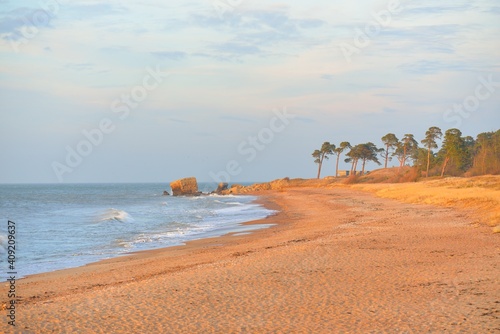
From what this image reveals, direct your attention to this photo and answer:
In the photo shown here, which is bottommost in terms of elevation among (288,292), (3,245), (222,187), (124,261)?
(222,187)

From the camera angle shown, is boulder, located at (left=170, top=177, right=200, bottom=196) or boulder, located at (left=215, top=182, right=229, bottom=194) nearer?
boulder, located at (left=170, top=177, right=200, bottom=196)

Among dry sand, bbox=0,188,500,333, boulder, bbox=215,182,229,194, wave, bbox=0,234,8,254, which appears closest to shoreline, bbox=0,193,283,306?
dry sand, bbox=0,188,500,333

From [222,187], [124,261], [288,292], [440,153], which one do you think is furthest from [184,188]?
[288,292]

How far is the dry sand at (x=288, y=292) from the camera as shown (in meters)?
7.89

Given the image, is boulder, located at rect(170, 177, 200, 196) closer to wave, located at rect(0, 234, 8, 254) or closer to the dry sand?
wave, located at rect(0, 234, 8, 254)

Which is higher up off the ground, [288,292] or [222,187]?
[288,292]

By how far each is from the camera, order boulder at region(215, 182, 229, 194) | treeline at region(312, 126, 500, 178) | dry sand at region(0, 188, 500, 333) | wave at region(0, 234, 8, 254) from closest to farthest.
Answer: dry sand at region(0, 188, 500, 333), wave at region(0, 234, 8, 254), treeline at region(312, 126, 500, 178), boulder at region(215, 182, 229, 194)

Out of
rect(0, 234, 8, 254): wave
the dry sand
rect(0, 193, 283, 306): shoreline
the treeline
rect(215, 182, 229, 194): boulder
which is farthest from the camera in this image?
rect(215, 182, 229, 194): boulder

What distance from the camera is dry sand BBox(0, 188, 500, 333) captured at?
25.9ft

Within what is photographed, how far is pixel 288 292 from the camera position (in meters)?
9.94

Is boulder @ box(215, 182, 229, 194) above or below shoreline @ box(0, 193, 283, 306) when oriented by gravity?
below

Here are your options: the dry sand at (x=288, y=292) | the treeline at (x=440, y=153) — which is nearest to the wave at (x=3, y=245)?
the dry sand at (x=288, y=292)

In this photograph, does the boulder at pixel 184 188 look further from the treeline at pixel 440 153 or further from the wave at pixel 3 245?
the wave at pixel 3 245

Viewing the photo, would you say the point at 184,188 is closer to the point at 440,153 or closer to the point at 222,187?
the point at 222,187
